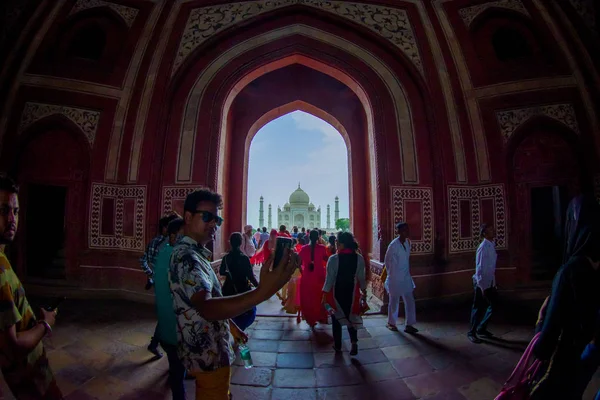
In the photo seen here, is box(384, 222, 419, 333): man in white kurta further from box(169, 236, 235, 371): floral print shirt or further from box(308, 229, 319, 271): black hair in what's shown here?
box(169, 236, 235, 371): floral print shirt

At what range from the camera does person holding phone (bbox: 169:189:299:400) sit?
1.26 metres

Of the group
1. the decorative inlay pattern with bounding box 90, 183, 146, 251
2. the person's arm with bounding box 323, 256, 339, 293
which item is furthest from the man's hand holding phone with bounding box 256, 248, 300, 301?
the decorative inlay pattern with bounding box 90, 183, 146, 251

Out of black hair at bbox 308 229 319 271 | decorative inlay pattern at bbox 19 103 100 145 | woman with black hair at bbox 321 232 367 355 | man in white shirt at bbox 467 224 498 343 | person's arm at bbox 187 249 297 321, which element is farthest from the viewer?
decorative inlay pattern at bbox 19 103 100 145

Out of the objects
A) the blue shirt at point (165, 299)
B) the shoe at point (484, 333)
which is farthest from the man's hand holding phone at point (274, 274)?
the shoe at point (484, 333)

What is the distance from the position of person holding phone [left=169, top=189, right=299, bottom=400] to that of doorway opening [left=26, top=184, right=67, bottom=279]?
6800mm

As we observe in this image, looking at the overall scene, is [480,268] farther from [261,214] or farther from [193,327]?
[261,214]

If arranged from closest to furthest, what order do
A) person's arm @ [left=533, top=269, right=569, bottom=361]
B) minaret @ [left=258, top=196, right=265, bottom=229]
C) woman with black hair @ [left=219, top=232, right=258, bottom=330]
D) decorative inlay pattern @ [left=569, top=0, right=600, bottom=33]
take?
person's arm @ [left=533, top=269, right=569, bottom=361] → woman with black hair @ [left=219, top=232, right=258, bottom=330] → decorative inlay pattern @ [left=569, top=0, right=600, bottom=33] → minaret @ [left=258, top=196, right=265, bottom=229]

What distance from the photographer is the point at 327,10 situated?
6.84 metres

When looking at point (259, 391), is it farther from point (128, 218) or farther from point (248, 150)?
point (248, 150)

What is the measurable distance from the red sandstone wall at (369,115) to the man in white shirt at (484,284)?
1774 millimetres

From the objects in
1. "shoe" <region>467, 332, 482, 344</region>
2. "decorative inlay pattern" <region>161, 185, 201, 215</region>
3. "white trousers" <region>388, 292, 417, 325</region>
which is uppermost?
"decorative inlay pattern" <region>161, 185, 201, 215</region>

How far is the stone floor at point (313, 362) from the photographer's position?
2820mm

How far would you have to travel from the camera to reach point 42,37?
6.11 meters

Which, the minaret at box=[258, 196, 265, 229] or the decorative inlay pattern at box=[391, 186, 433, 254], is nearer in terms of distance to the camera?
the decorative inlay pattern at box=[391, 186, 433, 254]
